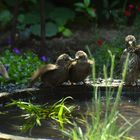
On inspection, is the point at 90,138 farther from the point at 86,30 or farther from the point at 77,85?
the point at 86,30

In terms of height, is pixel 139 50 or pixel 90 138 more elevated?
pixel 139 50

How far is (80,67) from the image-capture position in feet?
20.2

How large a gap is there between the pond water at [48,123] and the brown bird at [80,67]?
0.33 metres

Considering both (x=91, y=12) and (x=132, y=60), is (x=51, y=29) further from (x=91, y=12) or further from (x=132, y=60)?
(x=132, y=60)

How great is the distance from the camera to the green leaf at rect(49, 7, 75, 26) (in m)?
11.6

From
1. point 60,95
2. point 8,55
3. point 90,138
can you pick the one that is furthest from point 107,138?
point 8,55

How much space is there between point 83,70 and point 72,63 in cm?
14

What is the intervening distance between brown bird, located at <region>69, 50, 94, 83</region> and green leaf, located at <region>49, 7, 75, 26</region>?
536 cm

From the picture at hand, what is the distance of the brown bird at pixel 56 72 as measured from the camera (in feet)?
Answer: 20.2

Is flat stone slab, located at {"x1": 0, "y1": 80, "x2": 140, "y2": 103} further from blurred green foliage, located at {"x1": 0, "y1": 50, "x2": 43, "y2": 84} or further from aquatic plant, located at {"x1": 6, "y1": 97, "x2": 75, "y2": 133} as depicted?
blurred green foliage, located at {"x1": 0, "y1": 50, "x2": 43, "y2": 84}

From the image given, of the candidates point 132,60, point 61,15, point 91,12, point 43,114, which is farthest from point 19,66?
point 61,15

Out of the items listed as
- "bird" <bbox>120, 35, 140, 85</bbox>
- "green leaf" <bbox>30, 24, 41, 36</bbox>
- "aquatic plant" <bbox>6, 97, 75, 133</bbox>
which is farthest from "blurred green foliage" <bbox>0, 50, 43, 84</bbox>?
"aquatic plant" <bbox>6, 97, 75, 133</bbox>

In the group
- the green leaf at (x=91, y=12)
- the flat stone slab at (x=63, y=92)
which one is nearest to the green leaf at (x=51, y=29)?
the green leaf at (x=91, y=12)

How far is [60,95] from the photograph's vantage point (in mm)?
6191
